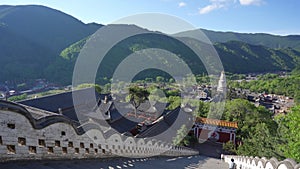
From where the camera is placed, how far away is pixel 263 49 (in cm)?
13288

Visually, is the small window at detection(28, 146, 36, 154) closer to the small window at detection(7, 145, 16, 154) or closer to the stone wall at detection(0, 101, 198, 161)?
the stone wall at detection(0, 101, 198, 161)

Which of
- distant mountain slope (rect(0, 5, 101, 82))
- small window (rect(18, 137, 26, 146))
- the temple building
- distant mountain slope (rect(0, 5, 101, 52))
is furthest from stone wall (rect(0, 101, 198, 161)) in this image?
distant mountain slope (rect(0, 5, 101, 52))

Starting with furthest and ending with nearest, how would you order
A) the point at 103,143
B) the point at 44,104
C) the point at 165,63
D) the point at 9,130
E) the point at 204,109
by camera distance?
1. the point at 165,63
2. the point at 204,109
3. the point at 44,104
4. the point at 103,143
5. the point at 9,130

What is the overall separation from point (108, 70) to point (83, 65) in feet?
33.9

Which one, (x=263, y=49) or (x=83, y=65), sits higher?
(x=263, y=49)

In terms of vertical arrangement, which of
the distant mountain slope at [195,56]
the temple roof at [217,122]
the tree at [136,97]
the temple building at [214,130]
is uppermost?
the distant mountain slope at [195,56]

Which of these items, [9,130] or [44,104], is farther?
[44,104]

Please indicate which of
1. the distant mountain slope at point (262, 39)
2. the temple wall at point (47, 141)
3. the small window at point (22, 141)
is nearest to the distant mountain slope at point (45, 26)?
the temple wall at point (47, 141)

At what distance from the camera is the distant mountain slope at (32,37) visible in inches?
2623

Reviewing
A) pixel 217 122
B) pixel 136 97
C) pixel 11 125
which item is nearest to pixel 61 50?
pixel 136 97

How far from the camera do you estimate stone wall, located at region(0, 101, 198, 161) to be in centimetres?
258

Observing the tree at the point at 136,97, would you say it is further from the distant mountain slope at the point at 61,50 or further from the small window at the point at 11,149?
the distant mountain slope at the point at 61,50

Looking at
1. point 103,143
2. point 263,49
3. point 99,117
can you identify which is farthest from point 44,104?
point 263,49

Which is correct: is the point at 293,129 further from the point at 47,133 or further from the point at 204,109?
the point at 204,109
